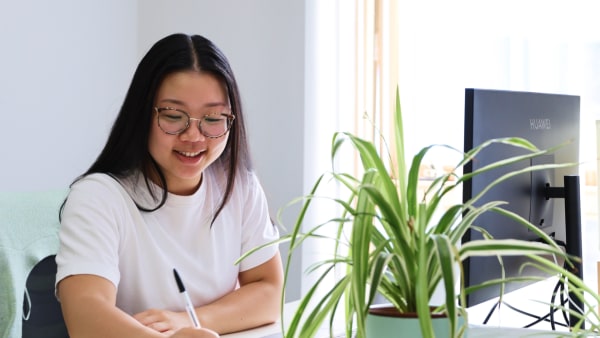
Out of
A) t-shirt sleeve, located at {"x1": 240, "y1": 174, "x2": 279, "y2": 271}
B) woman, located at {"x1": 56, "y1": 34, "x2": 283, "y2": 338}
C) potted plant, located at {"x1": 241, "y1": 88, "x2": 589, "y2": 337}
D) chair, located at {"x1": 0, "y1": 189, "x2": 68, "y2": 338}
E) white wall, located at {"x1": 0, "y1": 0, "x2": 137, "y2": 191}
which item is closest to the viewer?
potted plant, located at {"x1": 241, "y1": 88, "x2": 589, "y2": 337}

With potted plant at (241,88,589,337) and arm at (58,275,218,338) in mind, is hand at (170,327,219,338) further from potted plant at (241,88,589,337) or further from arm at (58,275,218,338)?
potted plant at (241,88,589,337)

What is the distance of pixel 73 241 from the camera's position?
57.4 inches

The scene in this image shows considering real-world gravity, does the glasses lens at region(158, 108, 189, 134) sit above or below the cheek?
above

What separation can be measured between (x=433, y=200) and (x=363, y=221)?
0.10 meters

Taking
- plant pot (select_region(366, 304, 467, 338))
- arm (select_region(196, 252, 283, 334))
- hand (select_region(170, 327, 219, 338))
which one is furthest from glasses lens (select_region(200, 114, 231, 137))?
plant pot (select_region(366, 304, 467, 338))

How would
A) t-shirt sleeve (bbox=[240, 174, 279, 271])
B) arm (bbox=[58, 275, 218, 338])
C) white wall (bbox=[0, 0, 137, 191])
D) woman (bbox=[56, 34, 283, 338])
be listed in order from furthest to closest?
white wall (bbox=[0, 0, 137, 191]), t-shirt sleeve (bbox=[240, 174, 279, 271]), woman (bbox=[56, 34, 283, 338]), arm (bbox=[58, 275, 218, 338])

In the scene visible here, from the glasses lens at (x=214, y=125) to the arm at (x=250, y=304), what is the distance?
0.33 meters

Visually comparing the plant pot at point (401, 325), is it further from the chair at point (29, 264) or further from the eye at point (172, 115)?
the chair at point (29, 264)

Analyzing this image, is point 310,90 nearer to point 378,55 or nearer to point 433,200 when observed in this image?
point 378,55

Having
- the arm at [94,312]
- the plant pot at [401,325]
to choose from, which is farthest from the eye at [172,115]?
the plant pot at [401,325]

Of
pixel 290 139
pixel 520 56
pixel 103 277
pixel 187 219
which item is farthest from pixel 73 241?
pixel 520 56

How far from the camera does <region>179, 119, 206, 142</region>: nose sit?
1537mm

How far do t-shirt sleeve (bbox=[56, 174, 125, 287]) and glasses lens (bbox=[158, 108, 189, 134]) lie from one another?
0.53 feet

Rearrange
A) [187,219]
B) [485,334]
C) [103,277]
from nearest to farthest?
[485,334], [103,277], [187,219]
